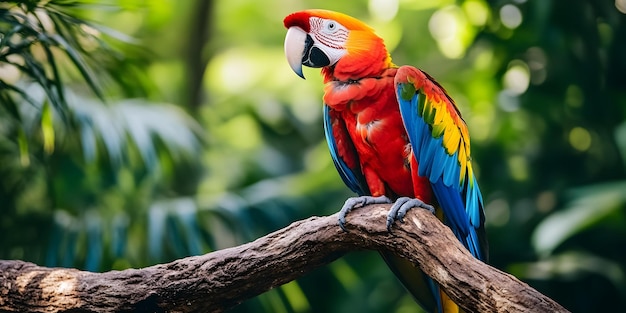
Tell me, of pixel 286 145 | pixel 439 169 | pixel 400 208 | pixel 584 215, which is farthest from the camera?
pixel 286 145

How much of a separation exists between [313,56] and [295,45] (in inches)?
1.9

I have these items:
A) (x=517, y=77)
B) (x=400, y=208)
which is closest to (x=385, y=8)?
(x=517, y=77)

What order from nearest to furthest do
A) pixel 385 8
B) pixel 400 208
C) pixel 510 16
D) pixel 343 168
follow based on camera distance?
1. pixel 400 208
2. pixel 343 168
3. pixel 385 8
4. pixel 510 16

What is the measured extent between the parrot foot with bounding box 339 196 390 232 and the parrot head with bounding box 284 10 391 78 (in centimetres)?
27

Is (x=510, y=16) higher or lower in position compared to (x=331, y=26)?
higher

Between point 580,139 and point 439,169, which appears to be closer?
point 439,169

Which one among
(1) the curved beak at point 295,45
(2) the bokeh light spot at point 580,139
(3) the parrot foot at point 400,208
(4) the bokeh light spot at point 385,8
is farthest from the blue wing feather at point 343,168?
(2) the bokeh light spot at point 580,139

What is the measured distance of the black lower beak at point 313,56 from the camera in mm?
1479

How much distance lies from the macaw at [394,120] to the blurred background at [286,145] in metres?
0.88

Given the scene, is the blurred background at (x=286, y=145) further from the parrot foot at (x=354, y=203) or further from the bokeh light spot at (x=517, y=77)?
the parrot foot at (x=354, y=203)

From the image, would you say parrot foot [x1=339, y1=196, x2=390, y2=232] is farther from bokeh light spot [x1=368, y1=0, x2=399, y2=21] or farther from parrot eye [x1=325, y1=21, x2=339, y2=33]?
bokeh light spot [x1=368, y1=0, x2=399, y2=21]

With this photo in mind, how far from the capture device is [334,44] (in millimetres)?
1462

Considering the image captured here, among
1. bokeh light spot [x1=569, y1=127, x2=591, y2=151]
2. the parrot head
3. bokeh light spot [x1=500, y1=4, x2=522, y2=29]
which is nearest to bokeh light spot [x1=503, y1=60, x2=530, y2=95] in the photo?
bokeh light spot [x1=500, y1=4, x2=522, y2=29]

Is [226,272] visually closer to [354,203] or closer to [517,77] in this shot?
[354,203]
